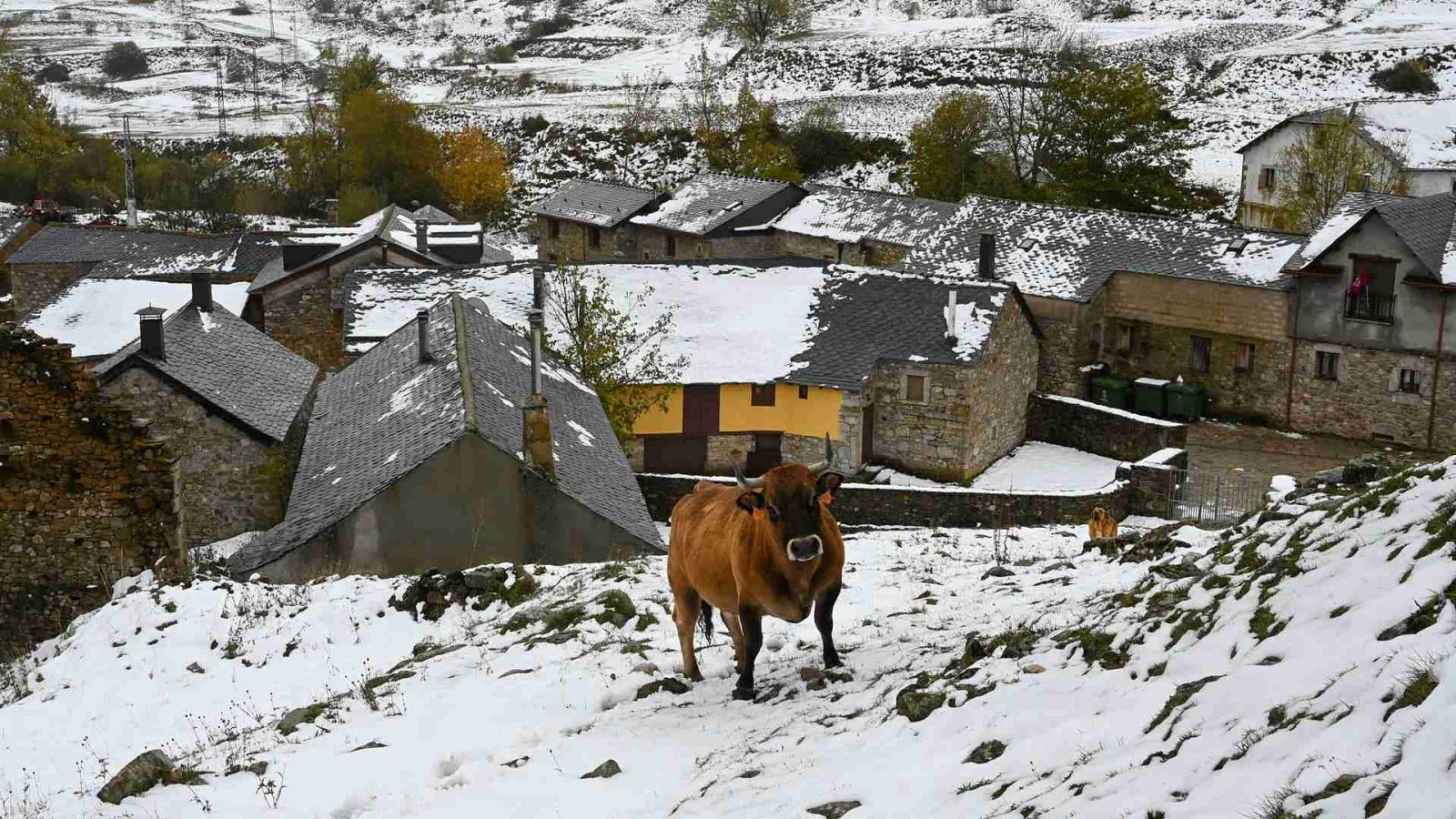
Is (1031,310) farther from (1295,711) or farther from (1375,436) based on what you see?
(1295,711)

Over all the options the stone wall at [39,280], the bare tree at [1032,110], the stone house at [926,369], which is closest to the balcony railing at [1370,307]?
the stone house at [926,369]

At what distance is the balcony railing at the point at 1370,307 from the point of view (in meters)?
41.3

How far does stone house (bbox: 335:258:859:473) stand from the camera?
39406 millimetres

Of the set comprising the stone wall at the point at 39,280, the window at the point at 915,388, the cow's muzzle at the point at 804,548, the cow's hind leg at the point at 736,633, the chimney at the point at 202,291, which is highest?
the cow's muzzle at the point at 804,548

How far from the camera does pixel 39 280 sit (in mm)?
57094

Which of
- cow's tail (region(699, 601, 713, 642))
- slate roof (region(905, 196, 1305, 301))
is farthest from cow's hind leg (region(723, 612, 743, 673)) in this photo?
slate roof (region(905, 196, 1305, 301))

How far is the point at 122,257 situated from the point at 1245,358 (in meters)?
40.8

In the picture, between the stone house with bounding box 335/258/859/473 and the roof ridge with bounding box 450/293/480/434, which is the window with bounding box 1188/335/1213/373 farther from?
the roof ridge with bounding box 450/293/480/434

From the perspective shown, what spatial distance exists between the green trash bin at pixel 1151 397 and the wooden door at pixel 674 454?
14.6 metres

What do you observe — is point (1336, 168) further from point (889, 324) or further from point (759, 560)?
point (759, 560)

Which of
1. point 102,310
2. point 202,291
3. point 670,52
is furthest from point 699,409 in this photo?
point 670,52

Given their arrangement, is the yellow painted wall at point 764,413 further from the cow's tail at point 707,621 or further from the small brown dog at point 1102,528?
the cow's tail at point 707,621

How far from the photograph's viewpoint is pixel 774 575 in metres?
11.2

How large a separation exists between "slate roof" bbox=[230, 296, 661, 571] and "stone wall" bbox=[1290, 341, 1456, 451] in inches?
925
